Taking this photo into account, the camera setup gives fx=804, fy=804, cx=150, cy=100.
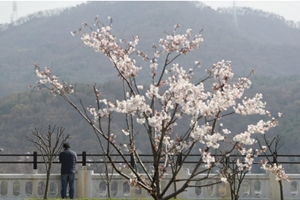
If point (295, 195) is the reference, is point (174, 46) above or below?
above

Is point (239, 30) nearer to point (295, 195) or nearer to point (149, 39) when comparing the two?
point (149, 39)

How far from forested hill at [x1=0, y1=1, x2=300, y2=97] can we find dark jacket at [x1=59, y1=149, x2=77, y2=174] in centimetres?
10271

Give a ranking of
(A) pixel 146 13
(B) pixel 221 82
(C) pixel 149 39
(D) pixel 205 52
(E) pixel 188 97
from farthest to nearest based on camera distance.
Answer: (A) pixel 146 13 < (C) pixel 149 39 < (D) pixel 205 52 < (B) pixel 221 82 < (E) pixel 188 97

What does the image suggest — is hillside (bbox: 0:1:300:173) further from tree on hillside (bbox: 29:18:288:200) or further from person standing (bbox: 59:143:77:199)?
tree on hillside (bbox: 29:18:288:200)

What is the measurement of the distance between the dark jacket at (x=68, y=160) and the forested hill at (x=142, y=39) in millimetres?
102708

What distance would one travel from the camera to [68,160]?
774 inches

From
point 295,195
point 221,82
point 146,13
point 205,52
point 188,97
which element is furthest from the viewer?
point 146,13

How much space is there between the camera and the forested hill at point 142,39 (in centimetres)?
13775

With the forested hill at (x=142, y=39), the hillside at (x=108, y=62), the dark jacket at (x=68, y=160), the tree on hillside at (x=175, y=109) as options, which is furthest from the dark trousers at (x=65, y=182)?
the forested hill at (x=142, y=39)

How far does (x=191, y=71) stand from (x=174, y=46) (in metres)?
0.45

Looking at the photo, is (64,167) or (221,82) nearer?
(221,82)

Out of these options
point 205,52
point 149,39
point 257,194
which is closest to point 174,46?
point 257,194

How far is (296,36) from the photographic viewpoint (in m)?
175

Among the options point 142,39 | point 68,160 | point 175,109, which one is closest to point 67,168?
point 68,160
